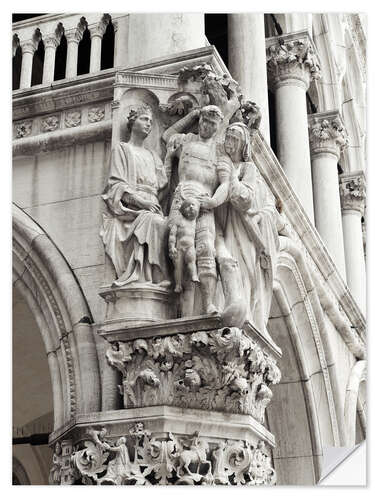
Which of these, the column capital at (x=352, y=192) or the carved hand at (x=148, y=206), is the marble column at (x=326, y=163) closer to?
the column capital at (x=352, y=192)

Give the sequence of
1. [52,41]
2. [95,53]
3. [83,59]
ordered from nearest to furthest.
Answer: [95,53]
[52,41]
[83,59]

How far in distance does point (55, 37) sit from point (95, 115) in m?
0.91

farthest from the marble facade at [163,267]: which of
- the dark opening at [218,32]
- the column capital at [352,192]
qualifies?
the column capital at [352,192]

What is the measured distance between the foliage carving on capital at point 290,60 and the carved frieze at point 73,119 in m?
3.17

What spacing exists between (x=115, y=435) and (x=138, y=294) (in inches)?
27.9

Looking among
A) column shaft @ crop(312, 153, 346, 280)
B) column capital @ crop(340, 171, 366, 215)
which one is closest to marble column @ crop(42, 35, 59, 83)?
column shaft @ crop(312, 153, 346, 280)

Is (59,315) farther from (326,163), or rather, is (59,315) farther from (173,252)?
(326,163)

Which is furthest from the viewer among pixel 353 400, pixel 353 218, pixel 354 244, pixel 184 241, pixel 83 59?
pixel 353 218

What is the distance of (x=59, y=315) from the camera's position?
225 inches

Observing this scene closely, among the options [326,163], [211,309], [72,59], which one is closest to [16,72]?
[72,59]

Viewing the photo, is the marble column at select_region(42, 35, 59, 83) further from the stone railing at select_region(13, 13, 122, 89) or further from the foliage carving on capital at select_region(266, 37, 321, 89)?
the foliage carving on capital at select_region(266, 37, 321, 89)

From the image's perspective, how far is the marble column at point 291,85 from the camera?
8.73 m

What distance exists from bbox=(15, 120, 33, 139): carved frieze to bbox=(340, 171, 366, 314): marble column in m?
4.56

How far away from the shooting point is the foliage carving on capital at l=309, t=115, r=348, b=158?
10047 mm
